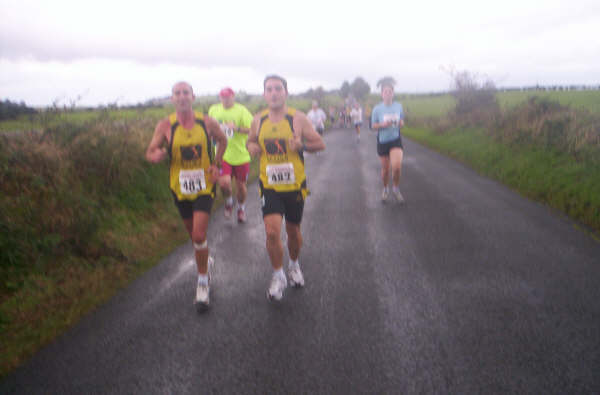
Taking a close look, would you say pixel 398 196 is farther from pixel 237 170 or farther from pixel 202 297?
pixel 202 297

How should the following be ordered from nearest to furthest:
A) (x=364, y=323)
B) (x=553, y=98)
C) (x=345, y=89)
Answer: (x=364, y=323)
(x=553, y=98)
(x=345, y=89)

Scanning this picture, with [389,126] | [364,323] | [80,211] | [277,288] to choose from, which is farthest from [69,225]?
[389,126]

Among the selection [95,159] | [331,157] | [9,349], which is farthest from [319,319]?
[331,157]

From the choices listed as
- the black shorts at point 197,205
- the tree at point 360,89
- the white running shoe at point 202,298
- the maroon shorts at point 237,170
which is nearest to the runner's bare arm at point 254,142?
the black shorts at point 197,205

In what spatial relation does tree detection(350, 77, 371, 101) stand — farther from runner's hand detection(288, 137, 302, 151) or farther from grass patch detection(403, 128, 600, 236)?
runner's hand detection(288, 137, 302, 151)

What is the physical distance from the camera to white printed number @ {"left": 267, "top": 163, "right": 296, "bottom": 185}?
11.3ft

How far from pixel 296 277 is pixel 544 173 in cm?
716

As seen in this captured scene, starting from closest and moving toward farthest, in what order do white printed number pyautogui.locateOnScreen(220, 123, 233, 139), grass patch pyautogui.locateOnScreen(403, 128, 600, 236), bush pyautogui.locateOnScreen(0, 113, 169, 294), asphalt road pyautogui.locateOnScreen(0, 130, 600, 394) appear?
asphalt road pyautogui.locateOnScreen(0, 130, 600, 394)
bush pyautogui.locateOnScreen(0, 113, 169, 294)
white printed number pyautogui.locateOnScreen(220, 123, 233, 139)
grass patch pyautogui.locateOnScreen(403, 128, 600, 236)

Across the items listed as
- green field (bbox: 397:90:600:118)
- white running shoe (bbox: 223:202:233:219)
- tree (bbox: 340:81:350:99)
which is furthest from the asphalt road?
tree (bbox: 340:81:350:99)

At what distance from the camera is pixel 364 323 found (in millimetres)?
3092

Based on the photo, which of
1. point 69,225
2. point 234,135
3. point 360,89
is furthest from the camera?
point 360,89

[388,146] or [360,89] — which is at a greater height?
[360,89]

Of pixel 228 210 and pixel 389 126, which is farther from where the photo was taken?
pixel 389 126

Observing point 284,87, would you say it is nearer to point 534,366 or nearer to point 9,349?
point 534,366
